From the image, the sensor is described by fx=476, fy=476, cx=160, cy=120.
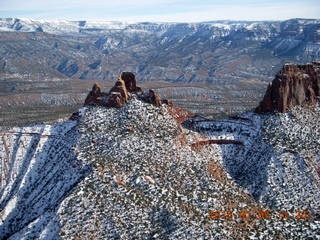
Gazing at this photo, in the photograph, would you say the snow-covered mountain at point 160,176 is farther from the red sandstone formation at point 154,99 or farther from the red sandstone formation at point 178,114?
the red sandstone formation at point 154,99

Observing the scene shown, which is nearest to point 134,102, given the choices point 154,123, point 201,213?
point 154,123

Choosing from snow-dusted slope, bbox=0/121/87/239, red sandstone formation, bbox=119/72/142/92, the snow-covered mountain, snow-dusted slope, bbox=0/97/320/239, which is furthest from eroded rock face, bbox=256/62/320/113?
snow-dusted slope, bbox=0/121/87/239

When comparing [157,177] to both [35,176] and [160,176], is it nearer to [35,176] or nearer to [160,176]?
[160,176]

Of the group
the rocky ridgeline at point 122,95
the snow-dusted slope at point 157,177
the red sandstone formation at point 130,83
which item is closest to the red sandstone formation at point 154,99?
the rocky ridgeline at point 122,95

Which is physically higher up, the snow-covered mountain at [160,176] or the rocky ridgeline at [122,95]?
the rocky ridgeline at [122,95]

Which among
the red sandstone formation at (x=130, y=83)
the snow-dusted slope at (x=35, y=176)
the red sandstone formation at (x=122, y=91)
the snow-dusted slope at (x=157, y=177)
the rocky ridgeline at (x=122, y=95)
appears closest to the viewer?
the snow-dusted slope at (x=157, y=177)

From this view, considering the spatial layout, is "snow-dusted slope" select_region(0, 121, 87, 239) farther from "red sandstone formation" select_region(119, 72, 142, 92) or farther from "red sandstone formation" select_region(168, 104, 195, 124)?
"red sandstone formation" select_region(168, 104, 195, 124)

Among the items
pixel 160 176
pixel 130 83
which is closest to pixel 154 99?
pixel 130 83
